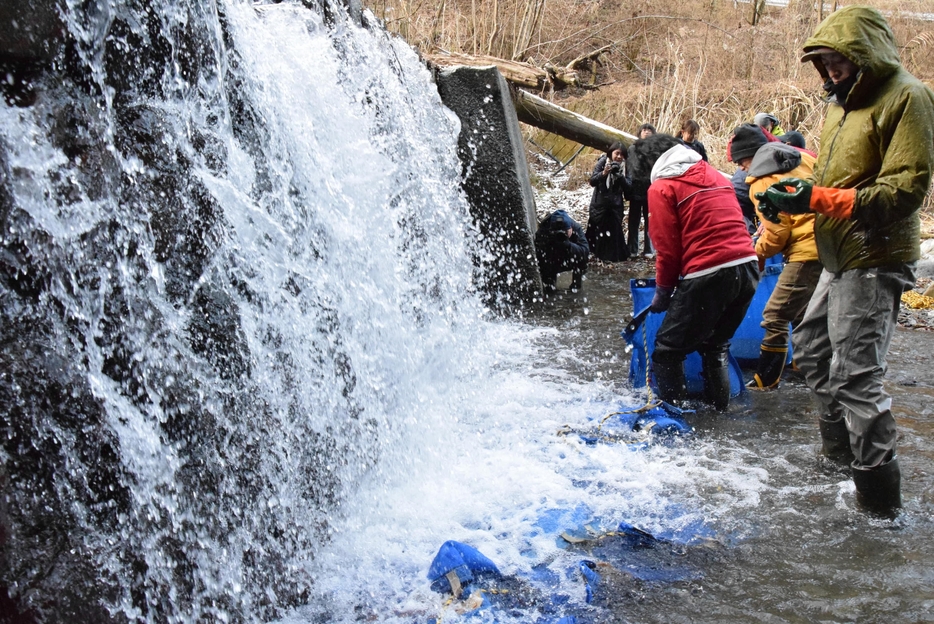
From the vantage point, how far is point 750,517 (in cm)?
342

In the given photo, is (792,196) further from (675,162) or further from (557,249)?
(557,249)

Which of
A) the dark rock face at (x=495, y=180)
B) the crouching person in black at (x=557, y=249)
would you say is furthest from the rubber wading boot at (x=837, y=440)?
the crouching person in black at (x=557, y=249)

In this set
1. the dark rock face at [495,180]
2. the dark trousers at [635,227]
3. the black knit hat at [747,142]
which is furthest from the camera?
the dark trousers at [635,227]

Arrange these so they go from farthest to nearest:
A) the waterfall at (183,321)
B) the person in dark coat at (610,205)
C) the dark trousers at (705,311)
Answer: the person in dark coat at (610,205), the dark trousers at (705,311), the waterfall at (183,321)

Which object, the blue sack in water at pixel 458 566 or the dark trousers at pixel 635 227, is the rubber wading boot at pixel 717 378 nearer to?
the blue sack in water at pixel 458 566

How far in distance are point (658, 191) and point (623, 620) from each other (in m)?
2.53

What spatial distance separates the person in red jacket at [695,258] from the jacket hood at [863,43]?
1289 millimetres

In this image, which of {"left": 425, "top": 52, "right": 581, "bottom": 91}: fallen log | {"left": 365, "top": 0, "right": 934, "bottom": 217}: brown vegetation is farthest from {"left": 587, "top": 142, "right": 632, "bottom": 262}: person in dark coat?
{"left": 365, "top": 0, "right": 934, "bottom": 217}: brown vegetation

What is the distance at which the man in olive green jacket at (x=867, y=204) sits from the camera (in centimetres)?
299

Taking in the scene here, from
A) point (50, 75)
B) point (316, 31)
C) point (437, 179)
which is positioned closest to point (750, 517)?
point (50, 75)

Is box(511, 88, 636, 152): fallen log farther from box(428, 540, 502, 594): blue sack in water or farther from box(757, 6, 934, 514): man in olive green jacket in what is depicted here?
box(428, 540, 502, 594): blue sack in water

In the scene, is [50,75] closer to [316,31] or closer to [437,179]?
[316,31]

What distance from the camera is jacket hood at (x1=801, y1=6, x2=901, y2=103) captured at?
10.0ft

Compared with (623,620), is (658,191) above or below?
above
